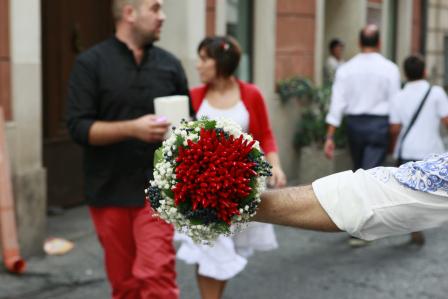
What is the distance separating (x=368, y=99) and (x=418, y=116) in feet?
1.60

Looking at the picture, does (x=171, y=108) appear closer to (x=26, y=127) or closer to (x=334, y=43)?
(x=26, y=127)

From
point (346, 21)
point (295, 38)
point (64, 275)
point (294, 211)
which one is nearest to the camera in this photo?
point (294, 211)

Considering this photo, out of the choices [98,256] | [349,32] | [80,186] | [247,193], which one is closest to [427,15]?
[349,32]

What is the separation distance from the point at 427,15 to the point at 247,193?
45.4 feet

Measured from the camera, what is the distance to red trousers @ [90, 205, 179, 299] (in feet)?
12.6

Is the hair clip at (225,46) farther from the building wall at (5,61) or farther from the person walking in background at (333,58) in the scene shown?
the person walking in background at (333,58)

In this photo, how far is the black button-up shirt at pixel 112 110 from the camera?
399 centimetres

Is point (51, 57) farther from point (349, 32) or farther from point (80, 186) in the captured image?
point (349, 32)

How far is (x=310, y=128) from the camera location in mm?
10047

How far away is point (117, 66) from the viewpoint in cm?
405

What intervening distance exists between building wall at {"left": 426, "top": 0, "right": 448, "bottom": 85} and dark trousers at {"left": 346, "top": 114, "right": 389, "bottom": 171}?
8.71m

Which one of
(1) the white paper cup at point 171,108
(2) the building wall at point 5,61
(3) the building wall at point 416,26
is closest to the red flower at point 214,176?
(1) the white paper cup at point 171,108

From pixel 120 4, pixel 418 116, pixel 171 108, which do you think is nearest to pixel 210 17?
pixel 418 116

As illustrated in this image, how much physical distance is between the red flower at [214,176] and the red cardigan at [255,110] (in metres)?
2.64
